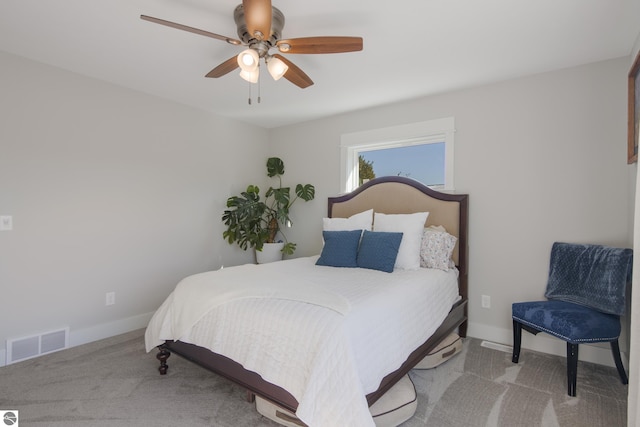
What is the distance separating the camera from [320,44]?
6.06 feet

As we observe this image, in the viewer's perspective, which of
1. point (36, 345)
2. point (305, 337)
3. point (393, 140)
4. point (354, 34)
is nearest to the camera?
point (305, 337)

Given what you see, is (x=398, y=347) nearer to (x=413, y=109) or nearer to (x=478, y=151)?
(x=478, y=151)

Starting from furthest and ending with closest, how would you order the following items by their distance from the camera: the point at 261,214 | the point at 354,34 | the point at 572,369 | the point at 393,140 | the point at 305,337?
1. the point at 261,214
2. the point at 393,140
3. the point at 354,34
4. the point at 572,369
5. the point at 305,337

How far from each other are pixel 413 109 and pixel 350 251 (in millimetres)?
1757

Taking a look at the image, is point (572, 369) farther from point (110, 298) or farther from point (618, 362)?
point (110, 298)

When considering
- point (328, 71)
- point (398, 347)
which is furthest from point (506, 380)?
point (328, 71)

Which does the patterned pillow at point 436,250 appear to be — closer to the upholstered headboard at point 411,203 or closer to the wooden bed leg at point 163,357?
the upholstered headboard at point 411,203

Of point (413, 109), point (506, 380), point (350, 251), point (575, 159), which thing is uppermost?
point (413, 109)

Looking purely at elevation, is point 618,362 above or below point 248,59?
below

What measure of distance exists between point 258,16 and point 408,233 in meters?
2.05

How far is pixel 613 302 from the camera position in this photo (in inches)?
87.4

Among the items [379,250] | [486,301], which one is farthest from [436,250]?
[486,301]

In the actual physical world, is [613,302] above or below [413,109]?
below

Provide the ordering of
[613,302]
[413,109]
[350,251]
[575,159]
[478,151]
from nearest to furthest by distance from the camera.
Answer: [613,302] → [575,159] → [350,251] → [478,151] → [413,109]
